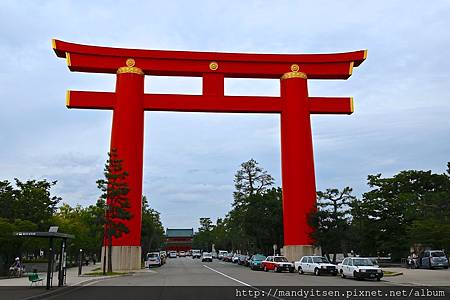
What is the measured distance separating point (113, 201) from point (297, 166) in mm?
15797

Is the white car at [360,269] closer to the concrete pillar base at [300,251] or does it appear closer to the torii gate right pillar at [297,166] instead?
the concrete pillar base at [300,251]

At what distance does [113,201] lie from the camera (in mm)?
39500

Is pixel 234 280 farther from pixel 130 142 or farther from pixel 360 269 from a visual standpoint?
pixel 130 142

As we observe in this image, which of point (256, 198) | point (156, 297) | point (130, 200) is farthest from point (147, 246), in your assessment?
point (156, 297)

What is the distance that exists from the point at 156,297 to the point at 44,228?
3303 cm

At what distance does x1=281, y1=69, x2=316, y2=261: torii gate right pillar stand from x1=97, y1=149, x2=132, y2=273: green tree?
1408cm

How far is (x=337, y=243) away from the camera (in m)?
43.6

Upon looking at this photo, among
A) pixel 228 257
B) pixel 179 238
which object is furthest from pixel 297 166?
pixel 179 238

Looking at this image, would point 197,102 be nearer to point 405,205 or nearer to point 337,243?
point 337,243

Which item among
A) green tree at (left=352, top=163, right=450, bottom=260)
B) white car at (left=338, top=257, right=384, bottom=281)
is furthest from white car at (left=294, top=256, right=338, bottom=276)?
green tree at (left=352, top=163, right=450, bottom=260)

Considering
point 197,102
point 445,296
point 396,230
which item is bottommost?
point 445,296

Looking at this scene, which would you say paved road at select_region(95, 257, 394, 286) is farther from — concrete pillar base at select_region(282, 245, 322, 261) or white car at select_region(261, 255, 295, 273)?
concrete pillar base at select_region(282, 245, 322, 261)

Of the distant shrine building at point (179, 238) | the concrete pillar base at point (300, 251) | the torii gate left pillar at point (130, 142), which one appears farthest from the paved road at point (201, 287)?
the distant shrine building at point (179, 238)

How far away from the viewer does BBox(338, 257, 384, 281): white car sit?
90.6 feet
